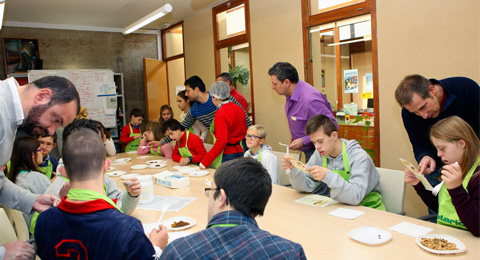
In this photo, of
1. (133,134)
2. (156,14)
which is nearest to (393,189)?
(156,14)

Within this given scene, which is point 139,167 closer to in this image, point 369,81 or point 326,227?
point 326,227

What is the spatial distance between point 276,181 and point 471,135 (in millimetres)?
1648

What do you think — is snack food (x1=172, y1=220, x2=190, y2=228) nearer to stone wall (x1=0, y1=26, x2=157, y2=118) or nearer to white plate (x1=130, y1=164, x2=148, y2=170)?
white plate (x1=130, y1=164, x2=148, y2=170)

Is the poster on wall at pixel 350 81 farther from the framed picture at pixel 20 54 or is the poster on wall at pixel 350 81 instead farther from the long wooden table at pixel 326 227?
the framed picture at pixel 20 54

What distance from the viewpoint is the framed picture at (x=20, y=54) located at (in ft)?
22.2

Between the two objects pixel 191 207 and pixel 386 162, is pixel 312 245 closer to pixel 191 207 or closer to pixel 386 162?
pixel 191 207

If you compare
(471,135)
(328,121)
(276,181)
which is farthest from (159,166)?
(471,135)

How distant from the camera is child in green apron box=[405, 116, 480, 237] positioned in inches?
67.6

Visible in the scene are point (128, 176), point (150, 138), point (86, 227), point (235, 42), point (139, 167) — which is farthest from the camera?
point (235, 42)

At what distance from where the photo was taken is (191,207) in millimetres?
2498

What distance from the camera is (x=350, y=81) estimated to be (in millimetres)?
4641

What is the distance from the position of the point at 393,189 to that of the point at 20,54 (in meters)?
7.22

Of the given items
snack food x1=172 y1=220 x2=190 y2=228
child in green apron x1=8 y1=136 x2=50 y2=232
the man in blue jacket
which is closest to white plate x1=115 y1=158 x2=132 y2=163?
child in green apron x1=8 y1=136 x2=50 y2=232

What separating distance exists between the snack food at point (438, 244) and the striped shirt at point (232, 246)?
83cm
